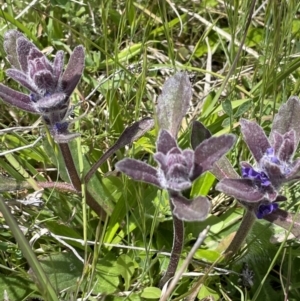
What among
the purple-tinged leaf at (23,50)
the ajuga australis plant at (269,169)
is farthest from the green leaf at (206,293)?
the purple-tinged leaf at (23,50)

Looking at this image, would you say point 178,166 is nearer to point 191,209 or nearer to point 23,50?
point 191,209

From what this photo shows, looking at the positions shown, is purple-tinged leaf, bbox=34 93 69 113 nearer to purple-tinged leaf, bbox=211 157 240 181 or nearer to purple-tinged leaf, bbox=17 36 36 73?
purple-tinged leaf, bbox=17 36 36 73

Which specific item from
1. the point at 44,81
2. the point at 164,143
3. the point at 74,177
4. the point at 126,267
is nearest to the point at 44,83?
the point at 44,81

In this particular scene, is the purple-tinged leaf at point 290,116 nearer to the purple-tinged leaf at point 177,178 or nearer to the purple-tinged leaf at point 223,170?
the purple-tinged leaf at point 223,170

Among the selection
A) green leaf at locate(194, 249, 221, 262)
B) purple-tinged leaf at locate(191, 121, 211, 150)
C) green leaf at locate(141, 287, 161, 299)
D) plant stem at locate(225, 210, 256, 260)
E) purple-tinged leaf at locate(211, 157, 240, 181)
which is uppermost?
purple-tinged leaf at locate(191, 121, 211, 150)

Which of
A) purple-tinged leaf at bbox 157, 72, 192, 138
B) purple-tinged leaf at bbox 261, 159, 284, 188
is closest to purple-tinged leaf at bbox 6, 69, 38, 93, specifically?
purple-tinged leaf at bbox 157, 72, 192, 138

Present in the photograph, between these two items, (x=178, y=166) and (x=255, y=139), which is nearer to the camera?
(x=178, y=166)
